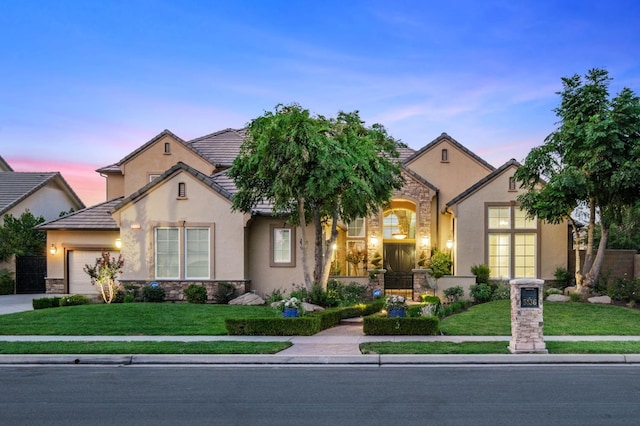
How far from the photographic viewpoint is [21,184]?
31.3 meters

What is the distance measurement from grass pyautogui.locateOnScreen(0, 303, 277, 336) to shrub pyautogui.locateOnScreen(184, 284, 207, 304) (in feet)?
5.54

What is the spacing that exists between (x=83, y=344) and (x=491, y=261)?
16.6 m

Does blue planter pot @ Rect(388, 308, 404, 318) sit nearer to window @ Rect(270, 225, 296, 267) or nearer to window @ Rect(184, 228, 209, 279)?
window @ Rect(270, 225, 296, 267)

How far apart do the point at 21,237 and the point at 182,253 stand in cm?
1086

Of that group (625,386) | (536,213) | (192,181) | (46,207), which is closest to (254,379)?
(625,386)

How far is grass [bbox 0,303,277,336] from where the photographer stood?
46.3ft

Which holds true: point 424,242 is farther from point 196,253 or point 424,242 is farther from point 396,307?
point 396,307

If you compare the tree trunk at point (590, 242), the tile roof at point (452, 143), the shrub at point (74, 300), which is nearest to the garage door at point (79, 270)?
the shrub at point (74, 300)

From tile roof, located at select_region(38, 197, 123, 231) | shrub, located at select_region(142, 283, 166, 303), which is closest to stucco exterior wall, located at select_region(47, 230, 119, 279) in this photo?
tile roof, located at select_region(38, 197, 123, 231)

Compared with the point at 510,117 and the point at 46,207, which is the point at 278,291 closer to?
the point at 510,117

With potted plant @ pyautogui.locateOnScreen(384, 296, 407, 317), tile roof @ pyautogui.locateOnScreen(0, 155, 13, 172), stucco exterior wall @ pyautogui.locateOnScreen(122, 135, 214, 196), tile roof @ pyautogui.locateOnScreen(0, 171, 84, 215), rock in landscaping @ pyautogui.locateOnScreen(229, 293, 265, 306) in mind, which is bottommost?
rock in landscaping @ pyautogui.locateOnScreen(229, 293, 265, 306)

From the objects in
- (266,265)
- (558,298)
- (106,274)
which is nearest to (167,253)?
→ (106,274)

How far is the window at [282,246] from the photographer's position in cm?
2195

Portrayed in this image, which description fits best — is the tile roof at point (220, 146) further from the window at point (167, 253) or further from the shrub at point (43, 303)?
the shrub at point (43, 303)
